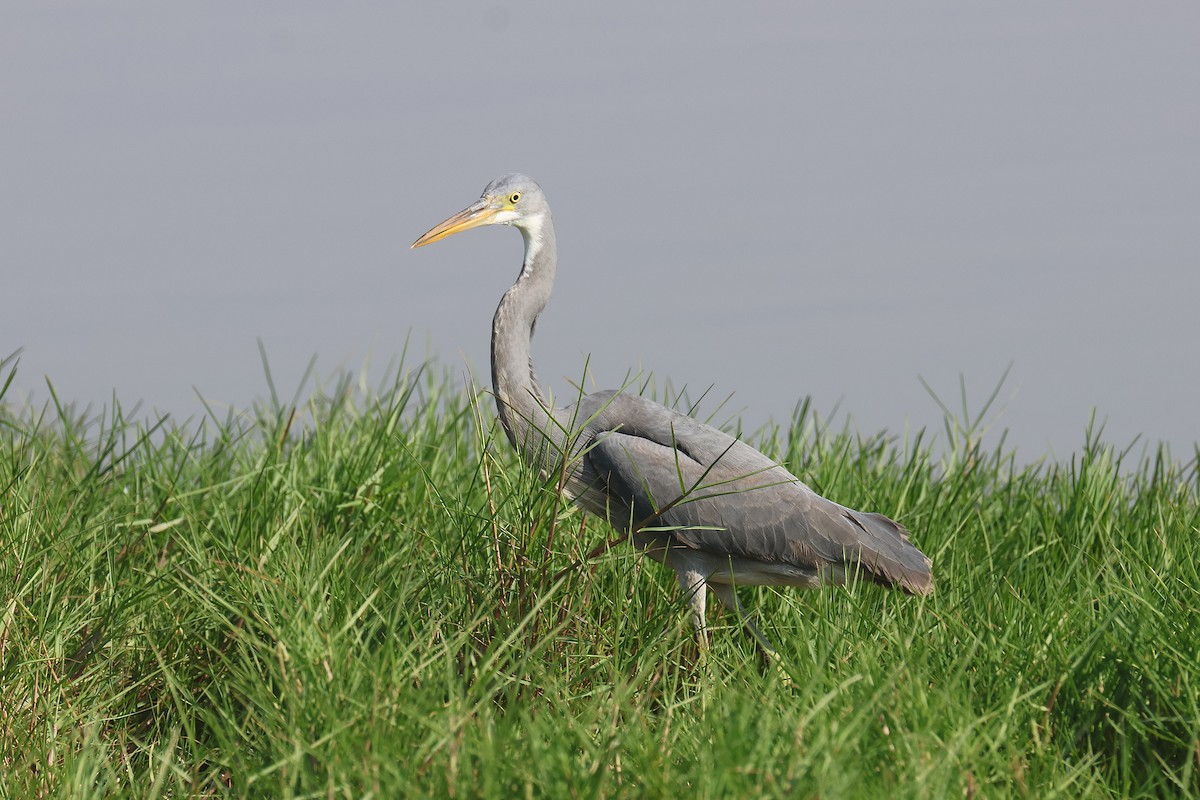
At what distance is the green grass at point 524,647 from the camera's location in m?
3.07

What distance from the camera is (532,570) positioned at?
4.19 metres

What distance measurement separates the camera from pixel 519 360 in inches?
205

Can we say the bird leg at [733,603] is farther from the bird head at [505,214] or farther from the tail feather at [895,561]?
the bird head at [505,214]

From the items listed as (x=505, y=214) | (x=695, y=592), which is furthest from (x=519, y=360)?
(x=695, y=592)

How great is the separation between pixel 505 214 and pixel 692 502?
1548mm

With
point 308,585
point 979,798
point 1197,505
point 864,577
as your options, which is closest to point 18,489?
point 308,585

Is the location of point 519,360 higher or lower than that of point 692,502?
higher

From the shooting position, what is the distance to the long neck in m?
5.17

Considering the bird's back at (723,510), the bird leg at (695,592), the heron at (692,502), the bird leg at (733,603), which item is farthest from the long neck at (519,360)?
the bird leg at (733,603)

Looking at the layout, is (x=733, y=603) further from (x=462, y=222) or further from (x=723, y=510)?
(x=462, y=222)

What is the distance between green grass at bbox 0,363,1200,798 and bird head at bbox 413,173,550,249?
86 centimetres

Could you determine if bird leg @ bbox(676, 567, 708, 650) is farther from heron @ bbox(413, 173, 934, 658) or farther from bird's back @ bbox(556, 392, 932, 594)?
bird's back @ bbox(556, 392, 932, 594)

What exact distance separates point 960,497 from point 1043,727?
2933mm

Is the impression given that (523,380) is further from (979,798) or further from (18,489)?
(979,798)
